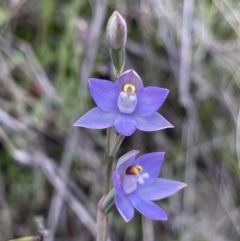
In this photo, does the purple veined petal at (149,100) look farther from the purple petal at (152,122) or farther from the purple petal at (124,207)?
the purple petal at (124,207)

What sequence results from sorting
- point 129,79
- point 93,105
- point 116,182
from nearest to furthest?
point 116,182, point 129,79, point 93,105

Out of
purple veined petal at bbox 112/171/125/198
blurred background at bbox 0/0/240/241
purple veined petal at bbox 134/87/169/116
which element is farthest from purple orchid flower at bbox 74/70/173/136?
blurred background at bbox 0/0/240/241

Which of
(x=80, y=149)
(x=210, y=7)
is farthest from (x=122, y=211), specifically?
(x=210, y=7)

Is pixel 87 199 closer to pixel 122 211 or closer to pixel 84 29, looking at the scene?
pixel 84 29

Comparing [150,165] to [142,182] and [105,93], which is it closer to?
[142,182]

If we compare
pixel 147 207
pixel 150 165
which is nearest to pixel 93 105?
pixel 150 165

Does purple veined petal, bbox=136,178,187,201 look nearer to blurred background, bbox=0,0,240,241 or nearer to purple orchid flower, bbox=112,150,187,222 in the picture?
purple orchid flower, bbox=112,150,187,222
